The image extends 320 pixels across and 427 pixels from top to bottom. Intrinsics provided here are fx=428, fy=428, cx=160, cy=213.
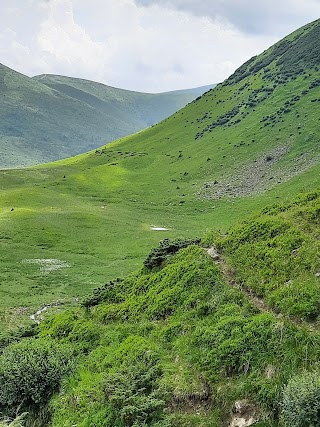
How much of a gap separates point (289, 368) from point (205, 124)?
159m

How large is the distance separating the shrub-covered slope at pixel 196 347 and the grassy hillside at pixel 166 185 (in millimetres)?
11828

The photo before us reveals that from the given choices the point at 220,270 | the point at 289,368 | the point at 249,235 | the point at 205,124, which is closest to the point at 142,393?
the point at 289,368

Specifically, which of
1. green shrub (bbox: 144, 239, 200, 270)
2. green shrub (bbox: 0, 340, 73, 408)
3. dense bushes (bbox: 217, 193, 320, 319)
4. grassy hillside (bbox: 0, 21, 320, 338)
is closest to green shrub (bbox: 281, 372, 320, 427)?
dense bushes (bbox: 217, 193, 320, 319)

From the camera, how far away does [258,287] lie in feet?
79.8

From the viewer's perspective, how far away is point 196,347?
22.6m

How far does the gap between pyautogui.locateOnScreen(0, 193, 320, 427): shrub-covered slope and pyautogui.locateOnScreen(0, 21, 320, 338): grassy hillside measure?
11828 mm

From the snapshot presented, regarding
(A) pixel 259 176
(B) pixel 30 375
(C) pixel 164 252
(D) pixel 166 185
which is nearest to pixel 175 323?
(B) pixel 30 375

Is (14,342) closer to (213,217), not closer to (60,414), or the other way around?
(60,414)

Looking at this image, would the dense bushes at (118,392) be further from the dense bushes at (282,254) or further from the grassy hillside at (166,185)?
the grassy hillside at (166,185)

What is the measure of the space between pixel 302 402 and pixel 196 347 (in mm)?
7732

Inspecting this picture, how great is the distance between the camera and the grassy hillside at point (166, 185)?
200ft

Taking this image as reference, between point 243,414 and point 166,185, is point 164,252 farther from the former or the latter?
point 166,185

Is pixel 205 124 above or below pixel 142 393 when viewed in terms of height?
above

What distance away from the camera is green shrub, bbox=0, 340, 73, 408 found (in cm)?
2441
